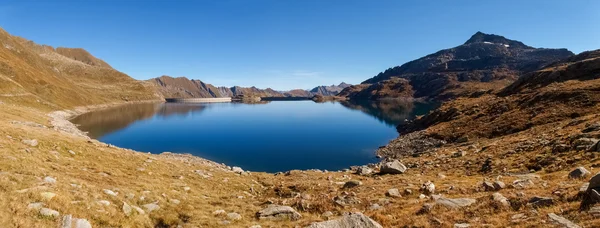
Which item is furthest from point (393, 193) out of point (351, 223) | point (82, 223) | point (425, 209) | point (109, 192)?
point (82, 223)

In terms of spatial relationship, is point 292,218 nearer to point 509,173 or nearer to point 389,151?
point 509,173

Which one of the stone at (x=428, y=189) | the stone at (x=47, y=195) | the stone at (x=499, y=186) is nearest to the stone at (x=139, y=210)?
the stone at (x=47, y=195)

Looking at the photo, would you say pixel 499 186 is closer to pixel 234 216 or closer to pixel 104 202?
pixel 234 216

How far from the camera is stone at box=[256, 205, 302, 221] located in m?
16.2

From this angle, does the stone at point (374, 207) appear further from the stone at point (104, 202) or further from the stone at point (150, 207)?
the stone at point (104, 202)

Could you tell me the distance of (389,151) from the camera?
6894 cm

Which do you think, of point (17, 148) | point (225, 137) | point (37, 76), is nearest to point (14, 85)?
point (37, 76)

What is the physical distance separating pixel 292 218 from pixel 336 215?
2.44 meters

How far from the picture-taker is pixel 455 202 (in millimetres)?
16500

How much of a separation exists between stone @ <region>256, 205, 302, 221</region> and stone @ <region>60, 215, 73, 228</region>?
8319 mm

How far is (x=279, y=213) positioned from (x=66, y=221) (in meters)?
9.29

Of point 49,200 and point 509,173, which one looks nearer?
point 49,200

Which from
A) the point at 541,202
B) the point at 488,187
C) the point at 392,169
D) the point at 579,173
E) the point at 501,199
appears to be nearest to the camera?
the point at 541,202

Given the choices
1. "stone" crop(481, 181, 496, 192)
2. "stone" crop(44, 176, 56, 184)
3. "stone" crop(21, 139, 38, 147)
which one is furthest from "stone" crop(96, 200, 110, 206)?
"stone" crop(481, 181, 496, 192)
